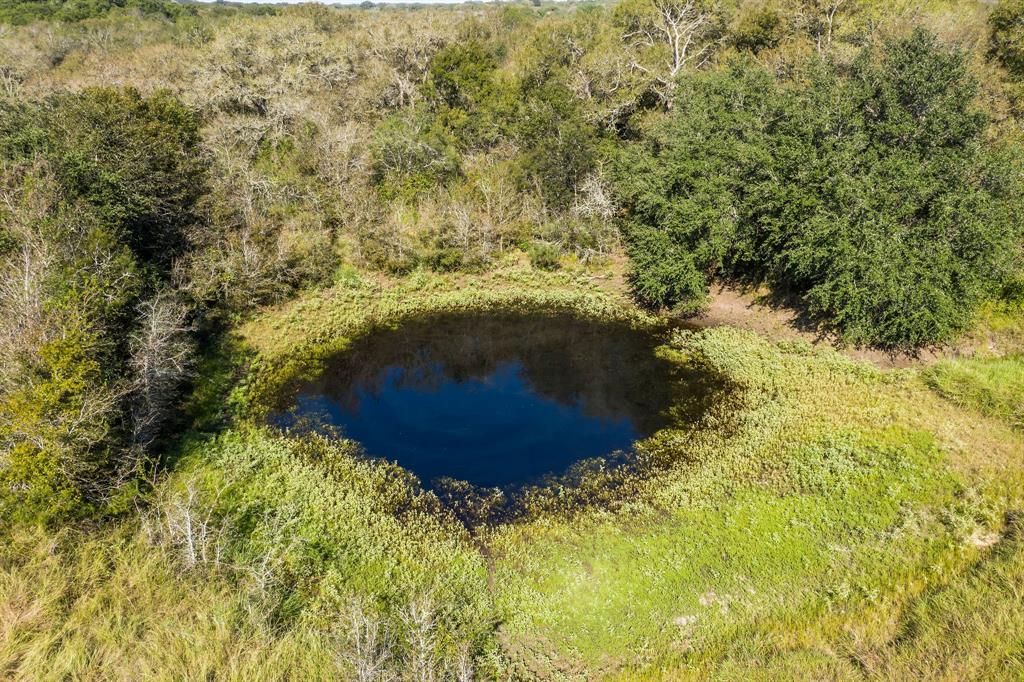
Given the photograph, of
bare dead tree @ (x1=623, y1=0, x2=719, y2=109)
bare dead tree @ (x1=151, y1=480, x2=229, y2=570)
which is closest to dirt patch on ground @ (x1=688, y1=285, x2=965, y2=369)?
bare dead tree @ (x1=623, y1=0, x2=719, y2=109)

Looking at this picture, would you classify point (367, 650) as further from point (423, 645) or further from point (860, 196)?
point (860, 196)

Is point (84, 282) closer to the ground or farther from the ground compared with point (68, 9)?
closer to the ground

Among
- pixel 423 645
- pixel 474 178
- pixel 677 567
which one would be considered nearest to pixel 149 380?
pixel 423 645

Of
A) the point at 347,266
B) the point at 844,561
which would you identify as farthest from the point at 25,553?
the point at 347,266

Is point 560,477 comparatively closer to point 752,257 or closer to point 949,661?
point 949,661

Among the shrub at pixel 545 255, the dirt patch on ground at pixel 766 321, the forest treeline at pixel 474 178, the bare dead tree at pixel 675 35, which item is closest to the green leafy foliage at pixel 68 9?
the forest treeline at pixel 474 178

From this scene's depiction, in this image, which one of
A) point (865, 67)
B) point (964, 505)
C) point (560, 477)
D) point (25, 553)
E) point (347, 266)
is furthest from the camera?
point (347, 266)

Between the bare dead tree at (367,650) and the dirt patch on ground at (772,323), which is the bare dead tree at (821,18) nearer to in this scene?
the dirt patch on ground at (772,323)
